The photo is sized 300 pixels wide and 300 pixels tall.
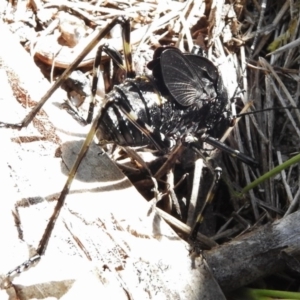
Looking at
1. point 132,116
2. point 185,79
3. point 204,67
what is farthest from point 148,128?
point 204,67

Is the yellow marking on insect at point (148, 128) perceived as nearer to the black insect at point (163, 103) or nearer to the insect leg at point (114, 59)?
the black insect at point (163, 103)

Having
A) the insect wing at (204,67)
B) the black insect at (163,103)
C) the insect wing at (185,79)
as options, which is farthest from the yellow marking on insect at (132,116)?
the insect wing at (204,67)

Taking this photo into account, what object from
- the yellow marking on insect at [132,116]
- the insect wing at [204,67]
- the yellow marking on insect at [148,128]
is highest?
the insect wing at [204,67]

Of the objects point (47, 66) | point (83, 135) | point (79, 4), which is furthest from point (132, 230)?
point (79, 4)

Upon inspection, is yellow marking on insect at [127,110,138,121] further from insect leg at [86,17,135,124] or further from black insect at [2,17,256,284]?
insect leg at [86,17,135,124]

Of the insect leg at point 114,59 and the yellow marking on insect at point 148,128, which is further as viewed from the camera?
the insect leg at point 114,59

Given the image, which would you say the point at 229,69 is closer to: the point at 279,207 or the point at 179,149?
→ the point at 179,149

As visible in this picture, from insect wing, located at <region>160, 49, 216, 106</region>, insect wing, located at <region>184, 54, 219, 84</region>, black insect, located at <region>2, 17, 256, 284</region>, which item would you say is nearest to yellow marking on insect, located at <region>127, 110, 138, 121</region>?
black insect, located at <region>2, 17, 256, 284</region>

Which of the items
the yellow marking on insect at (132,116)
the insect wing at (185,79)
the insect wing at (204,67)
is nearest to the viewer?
the yellow marking on insect at (132,116)
